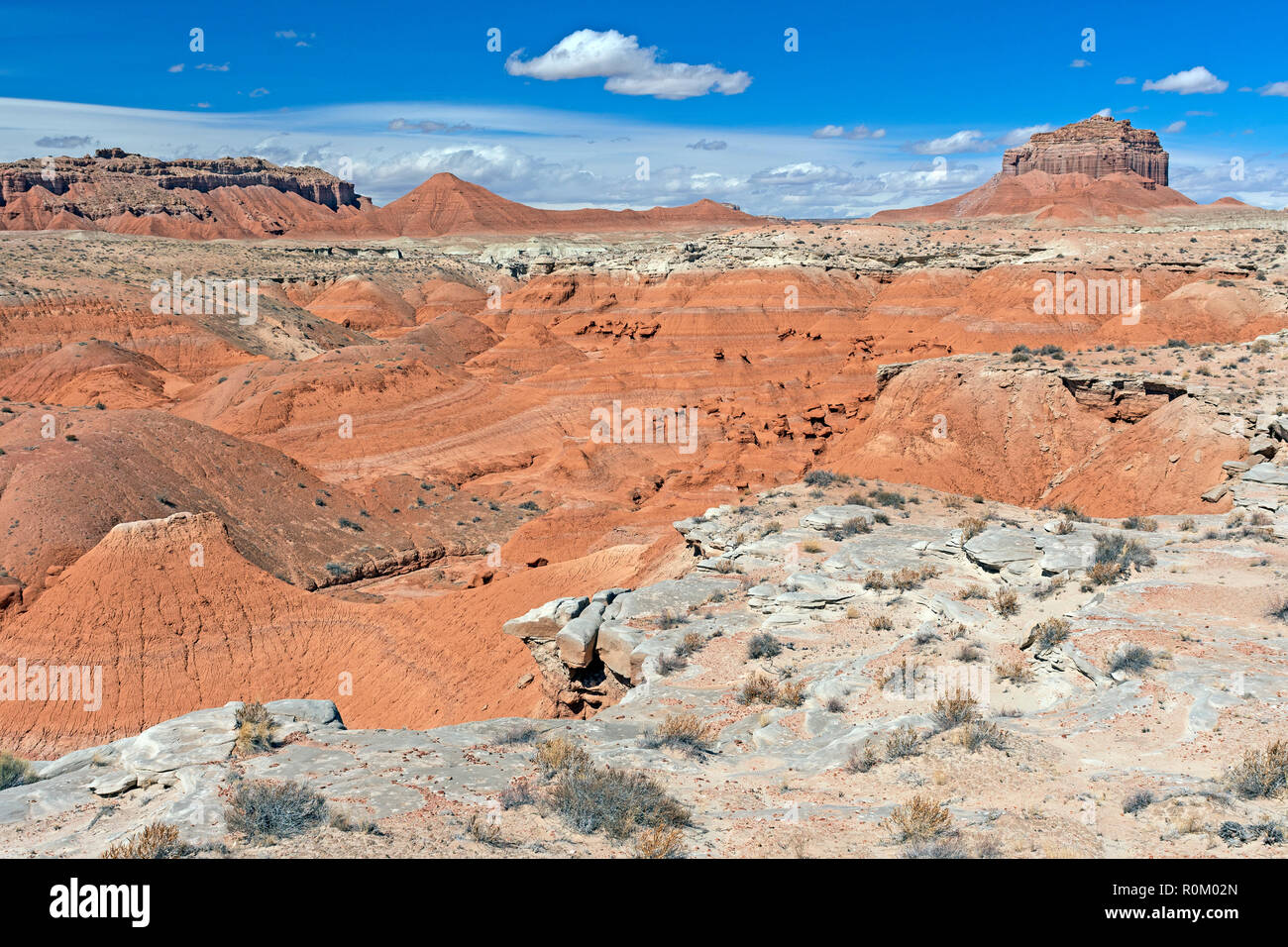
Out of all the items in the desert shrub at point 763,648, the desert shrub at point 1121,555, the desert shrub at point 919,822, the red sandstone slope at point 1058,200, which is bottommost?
the desert shrub at point 919,822

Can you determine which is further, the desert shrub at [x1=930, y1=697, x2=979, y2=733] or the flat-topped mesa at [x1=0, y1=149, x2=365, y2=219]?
the flat-topped mesa at [x1=0, y1=149, x2=365, y2=219]

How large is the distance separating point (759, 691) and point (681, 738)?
1.79 m

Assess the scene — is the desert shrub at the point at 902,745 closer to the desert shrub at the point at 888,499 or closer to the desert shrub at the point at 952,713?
the desert shrub at the point at 952,713

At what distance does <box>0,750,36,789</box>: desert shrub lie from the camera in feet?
28.5

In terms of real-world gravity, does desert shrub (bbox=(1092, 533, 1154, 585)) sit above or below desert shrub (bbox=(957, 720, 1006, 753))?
above

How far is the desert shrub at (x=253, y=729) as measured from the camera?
8.90 meters

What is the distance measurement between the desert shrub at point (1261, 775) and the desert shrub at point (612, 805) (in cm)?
453

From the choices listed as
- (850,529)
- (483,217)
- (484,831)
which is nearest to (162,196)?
(483,217)

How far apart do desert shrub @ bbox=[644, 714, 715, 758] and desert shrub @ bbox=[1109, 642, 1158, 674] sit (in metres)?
4.66

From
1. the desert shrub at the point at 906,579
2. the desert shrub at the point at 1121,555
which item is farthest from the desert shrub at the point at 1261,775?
the desert shrub at the point at 906,579

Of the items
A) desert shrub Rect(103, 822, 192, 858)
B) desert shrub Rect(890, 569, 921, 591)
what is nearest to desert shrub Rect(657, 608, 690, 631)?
desert shrub Rect(890, 569, 921, 591)

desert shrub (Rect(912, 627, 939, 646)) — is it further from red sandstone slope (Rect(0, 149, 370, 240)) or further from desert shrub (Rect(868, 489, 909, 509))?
red sandstone slope (Rect(0, 149, 370, 240))

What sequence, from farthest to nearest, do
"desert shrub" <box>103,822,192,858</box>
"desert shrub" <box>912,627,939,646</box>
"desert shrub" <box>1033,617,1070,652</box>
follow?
1. "desert shrub" <box>912,627,939,646</box>
2. "desert shrub" <box>1033,617,1070,652</box>
3. "desert shrub" <box>103,822,192,858</box>

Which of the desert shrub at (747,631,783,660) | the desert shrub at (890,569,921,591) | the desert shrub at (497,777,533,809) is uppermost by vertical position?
the desert shrub at (890,569,921,591)
